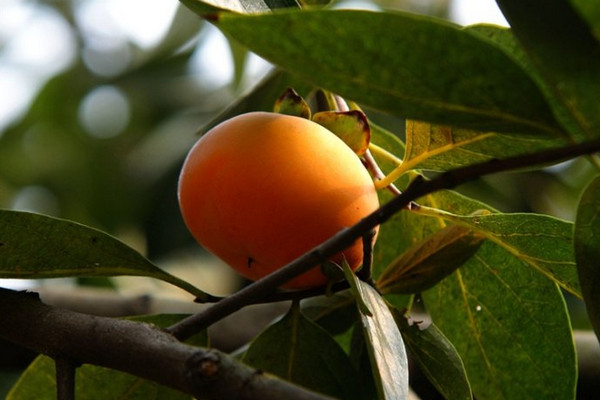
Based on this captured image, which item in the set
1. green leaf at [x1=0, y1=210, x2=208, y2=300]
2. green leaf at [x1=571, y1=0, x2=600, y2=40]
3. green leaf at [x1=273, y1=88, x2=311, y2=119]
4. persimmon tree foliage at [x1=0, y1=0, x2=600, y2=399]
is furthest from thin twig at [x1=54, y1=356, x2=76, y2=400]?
green leaf at [x1=571, y1=0, x2=600, y2=40]

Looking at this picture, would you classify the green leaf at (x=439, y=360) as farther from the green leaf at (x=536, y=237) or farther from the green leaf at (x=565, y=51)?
the green leaf at (x=565, y=51)

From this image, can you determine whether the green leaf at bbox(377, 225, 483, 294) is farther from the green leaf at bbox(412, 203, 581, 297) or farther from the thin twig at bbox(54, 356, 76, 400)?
the thin twig at bbox(54, 356, 76, 400)

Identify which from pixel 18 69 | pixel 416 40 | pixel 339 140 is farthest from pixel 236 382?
pixel 18 69

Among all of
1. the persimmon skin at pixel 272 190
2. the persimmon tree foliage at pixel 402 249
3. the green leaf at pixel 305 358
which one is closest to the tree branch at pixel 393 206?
the persimmon tree foliage at pixel 402 249

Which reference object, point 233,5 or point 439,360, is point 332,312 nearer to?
point 439,360

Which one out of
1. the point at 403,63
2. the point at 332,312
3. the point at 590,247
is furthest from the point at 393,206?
the point at 332,312

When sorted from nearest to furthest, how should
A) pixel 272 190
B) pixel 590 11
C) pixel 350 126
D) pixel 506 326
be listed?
pixel 590 11
pixel 272 190
pixel 350 126
pixel 506 326

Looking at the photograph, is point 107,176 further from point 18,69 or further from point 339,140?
point 339,140
